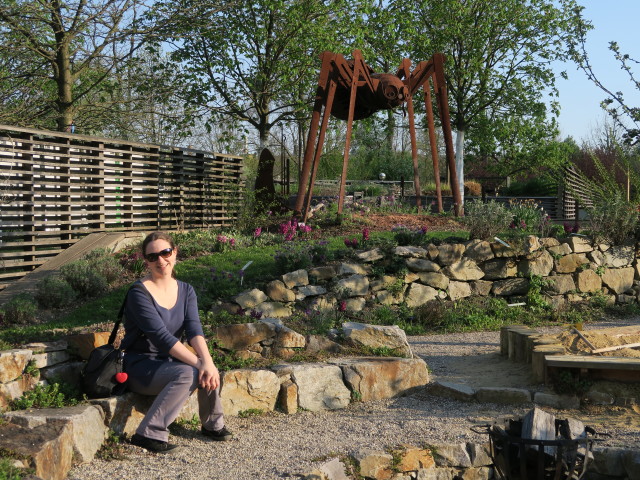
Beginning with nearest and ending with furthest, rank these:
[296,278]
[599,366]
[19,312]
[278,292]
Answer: [599,366] < [19,312] < [278,292] < [296,278]

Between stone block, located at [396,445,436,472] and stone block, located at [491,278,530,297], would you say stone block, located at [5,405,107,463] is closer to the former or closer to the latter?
stone block, located at [396,445,436,472]

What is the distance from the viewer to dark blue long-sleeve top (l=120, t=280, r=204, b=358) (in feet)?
14.9

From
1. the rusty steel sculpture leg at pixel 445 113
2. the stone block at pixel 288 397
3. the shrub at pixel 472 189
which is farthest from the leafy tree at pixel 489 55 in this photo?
the stone block at pixel 288 397

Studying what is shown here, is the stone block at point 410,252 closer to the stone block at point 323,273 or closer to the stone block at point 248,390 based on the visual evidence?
the stone block at point 323,273

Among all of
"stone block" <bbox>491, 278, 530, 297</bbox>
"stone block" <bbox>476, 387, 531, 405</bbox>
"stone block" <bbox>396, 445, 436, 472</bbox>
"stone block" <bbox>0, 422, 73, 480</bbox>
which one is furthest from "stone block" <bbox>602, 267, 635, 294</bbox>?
"stone block" <bbox>0, 422, 73, 480</bbox>

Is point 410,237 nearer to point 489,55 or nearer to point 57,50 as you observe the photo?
point 57,50

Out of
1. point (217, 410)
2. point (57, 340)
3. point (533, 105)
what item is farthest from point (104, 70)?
point (533, 105)

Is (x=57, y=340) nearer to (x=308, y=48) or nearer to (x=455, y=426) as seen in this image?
(x=455, y=426)

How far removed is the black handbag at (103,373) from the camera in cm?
451

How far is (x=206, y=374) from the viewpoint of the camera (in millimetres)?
4562

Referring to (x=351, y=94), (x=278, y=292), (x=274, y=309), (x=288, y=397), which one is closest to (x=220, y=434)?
(x=288, y=397)

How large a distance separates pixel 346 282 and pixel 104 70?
834cm

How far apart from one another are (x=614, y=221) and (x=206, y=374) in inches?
320

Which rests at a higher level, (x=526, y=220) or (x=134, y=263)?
(x=526, y=220)
